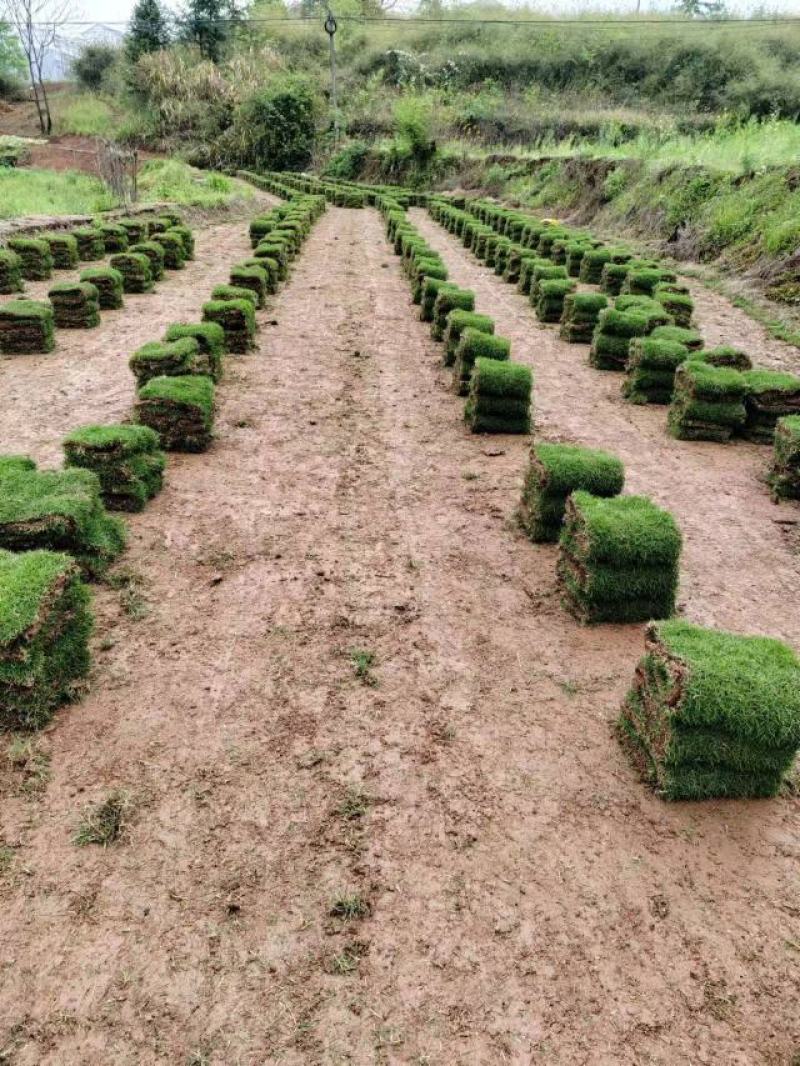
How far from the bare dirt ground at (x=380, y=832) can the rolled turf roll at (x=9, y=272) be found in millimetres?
10279

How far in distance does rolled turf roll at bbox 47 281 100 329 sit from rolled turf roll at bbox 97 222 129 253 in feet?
23.3

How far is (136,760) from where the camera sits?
163 inches

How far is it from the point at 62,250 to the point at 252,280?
6245 mm

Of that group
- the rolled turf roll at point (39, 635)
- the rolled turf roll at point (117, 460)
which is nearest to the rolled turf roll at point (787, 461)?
the rolled turf roll at point (117, 460)

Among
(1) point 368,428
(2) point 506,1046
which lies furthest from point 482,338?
(2) point 506,1046

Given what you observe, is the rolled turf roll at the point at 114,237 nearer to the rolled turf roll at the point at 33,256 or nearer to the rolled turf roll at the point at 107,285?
the rolled turf roll at the point at 33,256

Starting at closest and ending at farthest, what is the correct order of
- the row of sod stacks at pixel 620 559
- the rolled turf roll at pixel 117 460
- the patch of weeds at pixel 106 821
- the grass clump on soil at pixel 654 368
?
1. the patch of weeds at pixel 106 821
2. the row of sod stacks at pixel 620 559
3. the rolled turf roll at pixel 117 460
4. the grass clump on soil at pixel 654 368

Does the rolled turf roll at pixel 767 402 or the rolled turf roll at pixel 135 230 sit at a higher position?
the rolled turf roll at pixel 767 402

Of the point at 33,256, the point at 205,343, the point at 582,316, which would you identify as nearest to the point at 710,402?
the point at 582,316

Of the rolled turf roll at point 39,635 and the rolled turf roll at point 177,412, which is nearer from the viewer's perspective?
the rolled turf roll at point 39,635

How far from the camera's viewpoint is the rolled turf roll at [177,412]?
7.71m

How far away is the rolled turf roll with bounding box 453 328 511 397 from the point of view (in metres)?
9.45

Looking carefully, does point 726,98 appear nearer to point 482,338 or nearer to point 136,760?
point 482,338

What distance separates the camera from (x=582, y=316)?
1325 centimetres
